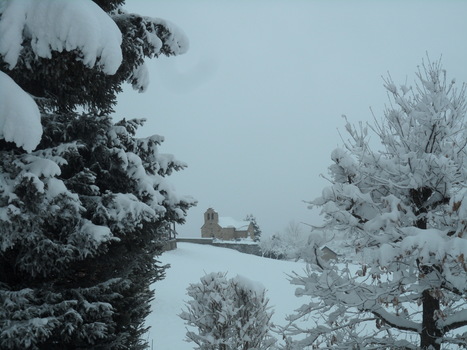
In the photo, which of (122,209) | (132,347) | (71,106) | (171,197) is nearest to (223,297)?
(132,347)

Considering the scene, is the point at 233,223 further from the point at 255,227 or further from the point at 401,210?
the point at 401,210

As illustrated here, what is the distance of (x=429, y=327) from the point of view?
4.29 m

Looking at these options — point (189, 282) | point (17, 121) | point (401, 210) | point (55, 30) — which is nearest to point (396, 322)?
point (401, 210)

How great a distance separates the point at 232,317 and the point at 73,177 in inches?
149

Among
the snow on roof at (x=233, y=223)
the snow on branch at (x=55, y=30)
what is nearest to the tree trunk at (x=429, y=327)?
the snow on branch at (x=55, y=30)

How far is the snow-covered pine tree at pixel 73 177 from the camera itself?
3.02m

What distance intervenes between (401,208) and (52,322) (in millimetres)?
3669

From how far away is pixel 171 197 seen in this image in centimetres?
447

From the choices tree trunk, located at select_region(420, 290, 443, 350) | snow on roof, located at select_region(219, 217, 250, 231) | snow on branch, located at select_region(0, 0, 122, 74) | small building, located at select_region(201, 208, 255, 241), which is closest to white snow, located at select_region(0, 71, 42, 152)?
snow on branch, located at select_region(0, 0, 122, 74)

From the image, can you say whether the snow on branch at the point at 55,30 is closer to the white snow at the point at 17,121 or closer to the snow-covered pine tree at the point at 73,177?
the snow-covered pine tree at the point at 73,177

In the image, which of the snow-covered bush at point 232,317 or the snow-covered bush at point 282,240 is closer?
the snow-covered bush at point 232,317

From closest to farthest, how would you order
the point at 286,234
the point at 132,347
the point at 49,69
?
the point at 49,69, the point at 132,347, the point at 286,234

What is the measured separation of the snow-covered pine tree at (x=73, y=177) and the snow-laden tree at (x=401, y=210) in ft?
6.64

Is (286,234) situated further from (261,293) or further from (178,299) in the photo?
(261,293)
